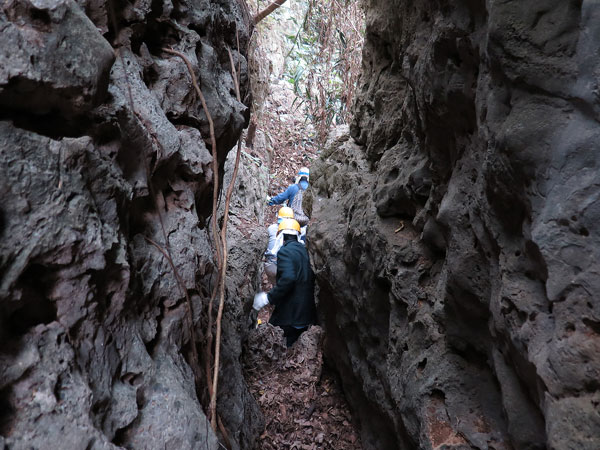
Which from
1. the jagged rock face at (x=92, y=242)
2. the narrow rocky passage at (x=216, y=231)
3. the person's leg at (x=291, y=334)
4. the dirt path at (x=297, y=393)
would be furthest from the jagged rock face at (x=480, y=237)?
the jagged rock face at (x=92, y=242)

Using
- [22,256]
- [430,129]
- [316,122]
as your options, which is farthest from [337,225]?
[316,122]

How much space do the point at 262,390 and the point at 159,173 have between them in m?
3.25

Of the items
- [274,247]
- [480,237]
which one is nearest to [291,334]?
[274,247]

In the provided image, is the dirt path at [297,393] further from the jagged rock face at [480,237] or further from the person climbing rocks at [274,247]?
the person climbing rocks at [274,247]

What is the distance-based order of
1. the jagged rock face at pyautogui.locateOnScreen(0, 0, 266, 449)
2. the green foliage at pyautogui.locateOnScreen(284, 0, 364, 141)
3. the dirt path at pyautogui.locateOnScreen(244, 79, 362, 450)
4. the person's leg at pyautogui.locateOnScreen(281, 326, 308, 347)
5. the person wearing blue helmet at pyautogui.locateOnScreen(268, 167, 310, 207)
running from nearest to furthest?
the jagged rock face at pyautogui.locateOnScreen(0, 0, 266, 449)
the dirt path at pyautogui.locateOnScreen(244, 79, 362, 450)
the person's leg at pyautogui.locateOnScreen(281, 326, 308, 347)
the green foliage at pyautogui.locateOnScreen(284, 0, 364, 141)
the person wearing blue helmet at pyautogui.locateOnScreen(268, 167, 310, 207)

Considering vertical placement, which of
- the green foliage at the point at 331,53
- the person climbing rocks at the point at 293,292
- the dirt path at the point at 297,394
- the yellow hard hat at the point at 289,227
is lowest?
the dirt path at the point at 297,394

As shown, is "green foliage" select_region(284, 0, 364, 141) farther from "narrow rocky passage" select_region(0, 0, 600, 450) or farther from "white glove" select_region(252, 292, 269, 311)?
"white glove" select_region(252, 292, 269, 311)

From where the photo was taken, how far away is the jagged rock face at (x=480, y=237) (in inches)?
56.9

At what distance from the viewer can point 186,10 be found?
3.13 metres

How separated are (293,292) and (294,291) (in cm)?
2

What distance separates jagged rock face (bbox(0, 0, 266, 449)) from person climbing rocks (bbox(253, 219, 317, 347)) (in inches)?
107

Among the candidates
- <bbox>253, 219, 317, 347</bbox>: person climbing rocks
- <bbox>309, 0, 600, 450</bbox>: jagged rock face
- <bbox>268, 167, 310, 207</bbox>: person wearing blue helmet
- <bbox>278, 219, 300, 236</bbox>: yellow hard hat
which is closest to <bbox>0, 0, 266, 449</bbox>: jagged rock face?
<bbox>309, 0, 600, 450</bbox>: jagged rock face

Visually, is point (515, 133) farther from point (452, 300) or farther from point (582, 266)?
point (452, 300)

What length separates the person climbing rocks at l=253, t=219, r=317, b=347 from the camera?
5.31 m
